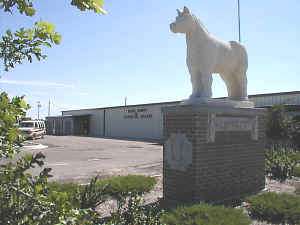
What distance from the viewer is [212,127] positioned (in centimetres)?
752

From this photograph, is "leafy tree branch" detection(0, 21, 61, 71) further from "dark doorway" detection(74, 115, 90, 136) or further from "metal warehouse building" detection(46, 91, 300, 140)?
"dark doorway" detection(74, 115, 90, 136)

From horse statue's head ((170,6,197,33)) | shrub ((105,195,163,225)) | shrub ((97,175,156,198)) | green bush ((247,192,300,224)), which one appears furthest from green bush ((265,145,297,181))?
shrub ((105,195,163,225))

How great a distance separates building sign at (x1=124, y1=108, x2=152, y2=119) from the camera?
40000mm

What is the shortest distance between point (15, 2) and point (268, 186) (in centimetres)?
865

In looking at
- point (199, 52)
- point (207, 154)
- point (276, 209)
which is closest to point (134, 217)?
point (207, 154)

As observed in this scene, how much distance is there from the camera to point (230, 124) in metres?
8.00

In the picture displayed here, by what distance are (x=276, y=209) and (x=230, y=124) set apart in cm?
216

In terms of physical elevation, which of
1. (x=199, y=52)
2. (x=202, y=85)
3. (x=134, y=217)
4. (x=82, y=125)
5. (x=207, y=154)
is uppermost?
(x=199, y=52)

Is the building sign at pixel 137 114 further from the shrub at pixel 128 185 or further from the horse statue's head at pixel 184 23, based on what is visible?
the horse statue's head at pixel 184 23

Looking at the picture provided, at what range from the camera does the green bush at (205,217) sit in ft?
18.0

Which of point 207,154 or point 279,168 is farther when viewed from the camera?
point 279,168

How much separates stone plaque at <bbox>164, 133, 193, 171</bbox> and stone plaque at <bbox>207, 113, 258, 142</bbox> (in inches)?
19.6

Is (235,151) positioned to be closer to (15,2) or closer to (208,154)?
(208,154)

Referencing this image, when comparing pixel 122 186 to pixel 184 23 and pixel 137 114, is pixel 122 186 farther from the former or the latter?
pixel 137 114
